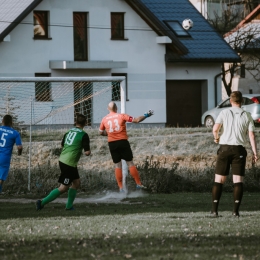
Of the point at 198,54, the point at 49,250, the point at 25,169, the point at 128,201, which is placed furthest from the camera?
the point at 198,54

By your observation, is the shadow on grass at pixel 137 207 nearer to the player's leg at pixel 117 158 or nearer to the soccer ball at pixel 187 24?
the player's leg at pixel 117 158

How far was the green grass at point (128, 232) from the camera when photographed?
8570 millimetres

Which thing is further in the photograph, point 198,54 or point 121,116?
point 198,54

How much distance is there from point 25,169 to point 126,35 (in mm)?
21286

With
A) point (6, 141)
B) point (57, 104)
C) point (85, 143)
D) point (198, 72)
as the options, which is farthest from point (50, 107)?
point (198, 72)

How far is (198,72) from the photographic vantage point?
40812 millimetres

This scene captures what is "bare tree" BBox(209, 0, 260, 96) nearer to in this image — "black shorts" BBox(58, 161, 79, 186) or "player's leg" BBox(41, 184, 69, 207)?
"black shorts" BBox(58, 161, 79, 186)

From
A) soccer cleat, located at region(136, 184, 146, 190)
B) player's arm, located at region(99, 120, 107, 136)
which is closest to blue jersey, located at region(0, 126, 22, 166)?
player's arm, located at region(99, 120, 107, 136)

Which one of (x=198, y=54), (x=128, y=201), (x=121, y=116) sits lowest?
(x=128, y=201)

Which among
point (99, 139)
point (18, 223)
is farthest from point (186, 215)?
point (99, 139)

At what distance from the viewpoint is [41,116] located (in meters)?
20.1

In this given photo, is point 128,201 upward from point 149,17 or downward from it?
downward

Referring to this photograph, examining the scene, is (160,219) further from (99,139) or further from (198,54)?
(198,54)

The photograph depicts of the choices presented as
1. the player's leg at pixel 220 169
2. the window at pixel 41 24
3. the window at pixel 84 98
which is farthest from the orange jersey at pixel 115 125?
the window at pixel 41 24
